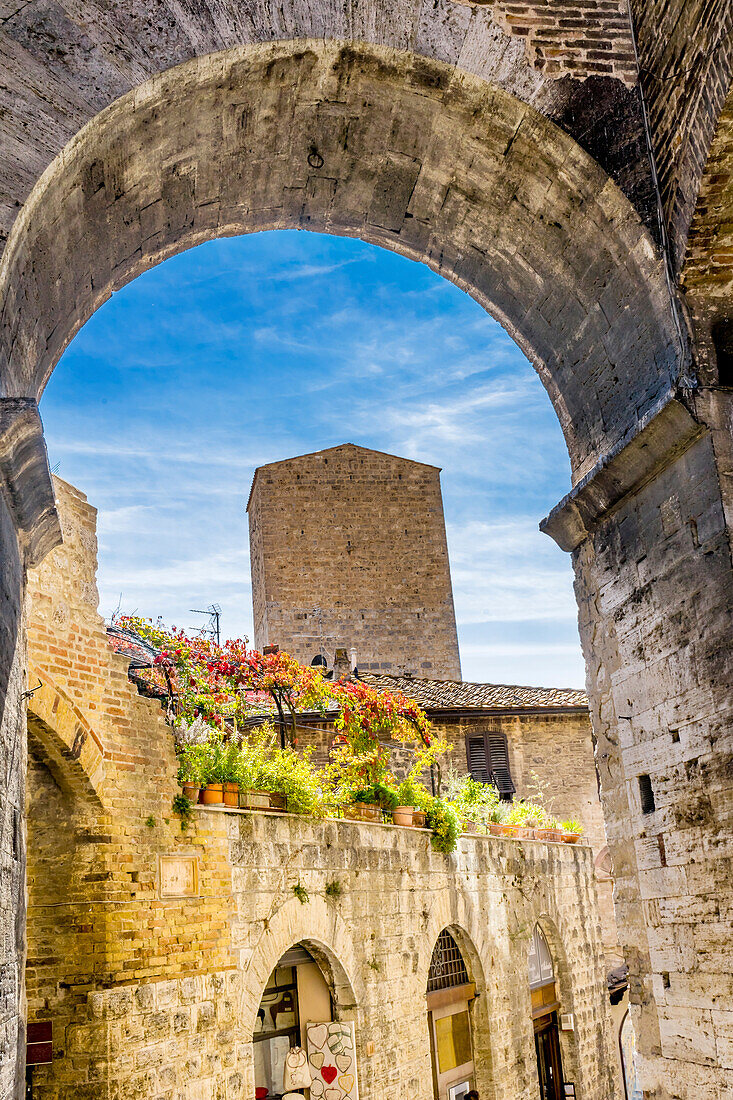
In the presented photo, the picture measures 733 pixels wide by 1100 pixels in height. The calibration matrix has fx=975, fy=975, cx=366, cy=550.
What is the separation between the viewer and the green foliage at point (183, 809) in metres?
7.70

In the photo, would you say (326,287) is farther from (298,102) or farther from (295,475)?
(298,102)

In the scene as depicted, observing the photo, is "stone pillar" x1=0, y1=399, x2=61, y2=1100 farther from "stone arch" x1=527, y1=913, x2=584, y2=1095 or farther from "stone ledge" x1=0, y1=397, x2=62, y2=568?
"stone arch" x1=527, y1=913, x2=584, y2=1095

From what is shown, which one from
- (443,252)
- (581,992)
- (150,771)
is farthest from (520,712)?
(443,252)

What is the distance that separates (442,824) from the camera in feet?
39.3

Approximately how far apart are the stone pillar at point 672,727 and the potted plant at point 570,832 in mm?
11140

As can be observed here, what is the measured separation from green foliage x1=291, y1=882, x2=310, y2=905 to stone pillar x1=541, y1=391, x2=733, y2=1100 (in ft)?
14.6

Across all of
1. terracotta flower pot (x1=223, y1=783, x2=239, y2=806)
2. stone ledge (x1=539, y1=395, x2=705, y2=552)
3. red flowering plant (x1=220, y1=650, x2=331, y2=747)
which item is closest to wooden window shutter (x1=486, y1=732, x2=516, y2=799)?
red flowering plant (x1=220, y1=650, x2=331, y2=747)

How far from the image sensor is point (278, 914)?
8.74 metres

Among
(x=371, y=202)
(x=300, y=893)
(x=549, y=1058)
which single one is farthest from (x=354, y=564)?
(x=371, y=202)

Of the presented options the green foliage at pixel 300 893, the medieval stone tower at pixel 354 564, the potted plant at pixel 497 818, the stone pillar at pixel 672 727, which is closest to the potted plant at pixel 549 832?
the potted plant at pixel 497 818

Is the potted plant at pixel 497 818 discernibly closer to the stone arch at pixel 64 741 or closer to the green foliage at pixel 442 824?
the green foliage at pixel 442 824

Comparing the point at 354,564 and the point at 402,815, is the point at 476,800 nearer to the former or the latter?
the point at 402,815

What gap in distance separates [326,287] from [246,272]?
10.1 ft

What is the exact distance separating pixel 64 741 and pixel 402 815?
5.58 meters
